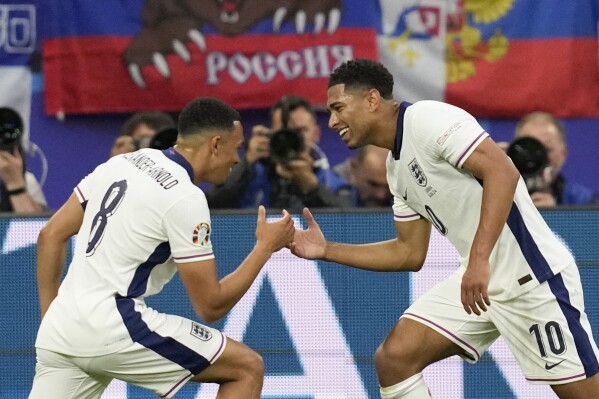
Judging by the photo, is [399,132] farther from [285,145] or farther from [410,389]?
[285,145]

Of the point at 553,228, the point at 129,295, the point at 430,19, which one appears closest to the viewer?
the point at 129,295

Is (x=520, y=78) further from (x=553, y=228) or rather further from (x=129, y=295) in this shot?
(x=129, y=295)

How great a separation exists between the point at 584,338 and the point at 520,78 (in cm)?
395

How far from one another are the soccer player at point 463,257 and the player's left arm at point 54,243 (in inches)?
42.8

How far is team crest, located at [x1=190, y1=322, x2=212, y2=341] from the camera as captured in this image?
5645mm

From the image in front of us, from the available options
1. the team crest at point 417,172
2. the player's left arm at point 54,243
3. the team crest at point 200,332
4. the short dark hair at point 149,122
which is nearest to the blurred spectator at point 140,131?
the short dark hair at point 149,122

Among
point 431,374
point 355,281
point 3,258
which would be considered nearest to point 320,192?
point 355,281

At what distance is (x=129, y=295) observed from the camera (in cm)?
555

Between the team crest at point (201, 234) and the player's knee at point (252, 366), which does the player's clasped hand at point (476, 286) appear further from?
the team crest at point (201, 234)

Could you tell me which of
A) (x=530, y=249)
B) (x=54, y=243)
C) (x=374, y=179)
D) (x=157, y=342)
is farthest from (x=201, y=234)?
(x=374, y=179)

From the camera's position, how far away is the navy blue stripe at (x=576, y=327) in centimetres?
596

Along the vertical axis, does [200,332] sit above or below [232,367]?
above

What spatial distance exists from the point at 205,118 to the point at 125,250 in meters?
0.66

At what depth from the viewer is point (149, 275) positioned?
18.4ft
